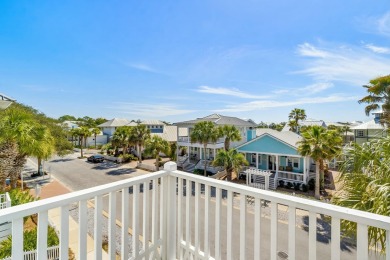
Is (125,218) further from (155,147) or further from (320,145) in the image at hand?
(155,147)

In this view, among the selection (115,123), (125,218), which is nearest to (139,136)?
(125,218)

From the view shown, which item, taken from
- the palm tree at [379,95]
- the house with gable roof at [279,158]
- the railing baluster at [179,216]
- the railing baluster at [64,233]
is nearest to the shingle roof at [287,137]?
the house with gable roof at [279,158]

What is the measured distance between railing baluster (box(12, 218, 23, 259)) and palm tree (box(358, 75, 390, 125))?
1929 cm

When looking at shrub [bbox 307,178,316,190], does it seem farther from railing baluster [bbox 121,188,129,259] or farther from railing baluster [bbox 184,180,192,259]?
railing baluster [bbox 121,188,129,259]

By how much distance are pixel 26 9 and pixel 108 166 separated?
64.4ft

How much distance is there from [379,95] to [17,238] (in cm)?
2176

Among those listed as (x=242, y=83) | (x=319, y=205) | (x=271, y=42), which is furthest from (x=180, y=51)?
(x=319, y=205)

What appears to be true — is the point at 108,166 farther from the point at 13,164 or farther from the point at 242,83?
the point at 242,83

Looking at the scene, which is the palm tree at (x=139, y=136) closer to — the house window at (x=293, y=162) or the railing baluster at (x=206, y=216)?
the house window at (x=293, y=162)

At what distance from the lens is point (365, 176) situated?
3.42 metres

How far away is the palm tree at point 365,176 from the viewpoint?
284cm

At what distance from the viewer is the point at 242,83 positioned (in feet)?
74.9

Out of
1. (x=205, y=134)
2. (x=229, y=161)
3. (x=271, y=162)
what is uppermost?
(x=205, y=134)

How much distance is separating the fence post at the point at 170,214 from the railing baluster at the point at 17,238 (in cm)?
158
